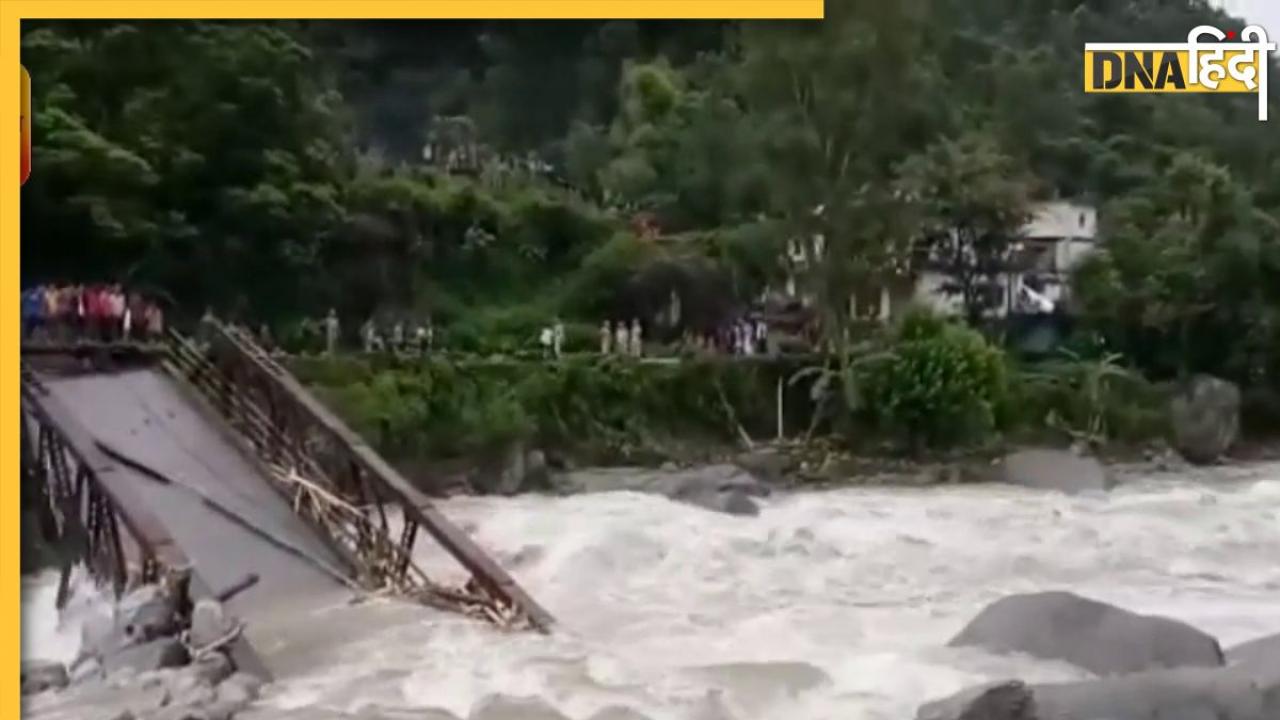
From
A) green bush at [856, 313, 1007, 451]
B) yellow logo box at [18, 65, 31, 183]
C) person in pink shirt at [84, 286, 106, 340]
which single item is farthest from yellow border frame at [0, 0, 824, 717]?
green bush at [856, 313, 1007, 451]

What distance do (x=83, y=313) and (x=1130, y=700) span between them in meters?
1.66

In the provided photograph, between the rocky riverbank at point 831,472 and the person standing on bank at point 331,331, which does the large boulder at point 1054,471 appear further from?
the person standing on bank at point 331,331

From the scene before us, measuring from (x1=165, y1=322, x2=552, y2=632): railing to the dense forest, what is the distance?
0.33ft

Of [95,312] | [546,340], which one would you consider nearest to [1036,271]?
[546,340]

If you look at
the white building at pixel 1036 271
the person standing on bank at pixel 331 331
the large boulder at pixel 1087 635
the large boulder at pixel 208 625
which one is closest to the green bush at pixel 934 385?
the white building at pixel 1036 271

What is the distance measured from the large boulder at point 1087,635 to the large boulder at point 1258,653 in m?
0.03

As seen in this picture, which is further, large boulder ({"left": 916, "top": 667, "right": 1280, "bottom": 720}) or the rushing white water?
the rushing white water

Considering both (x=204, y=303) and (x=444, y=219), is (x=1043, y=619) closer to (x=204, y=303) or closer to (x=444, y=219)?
(x=444, y=219)

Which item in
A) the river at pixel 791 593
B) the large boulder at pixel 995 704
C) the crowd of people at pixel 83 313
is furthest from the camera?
the crowd of people at pixel 83 313

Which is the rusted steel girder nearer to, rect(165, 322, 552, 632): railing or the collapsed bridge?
the collapsed bridge

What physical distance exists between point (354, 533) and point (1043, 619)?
41.8 inches

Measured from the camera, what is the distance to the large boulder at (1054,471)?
9.37 ft

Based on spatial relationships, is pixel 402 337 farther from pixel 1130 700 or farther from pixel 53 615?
pixel 1130 700

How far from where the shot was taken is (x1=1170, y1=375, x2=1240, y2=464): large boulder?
9.45 ft
